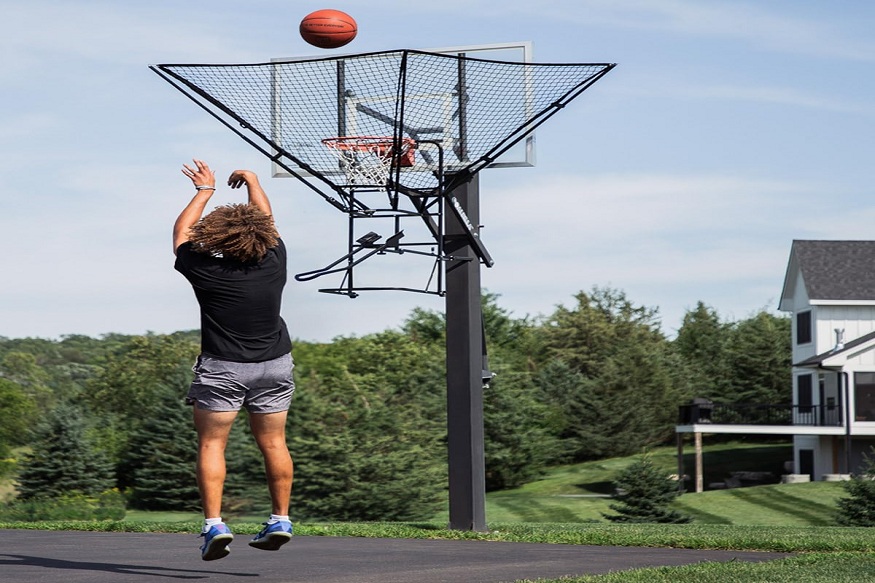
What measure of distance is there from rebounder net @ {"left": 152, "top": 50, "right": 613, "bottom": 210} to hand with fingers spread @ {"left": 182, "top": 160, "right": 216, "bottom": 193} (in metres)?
3.44

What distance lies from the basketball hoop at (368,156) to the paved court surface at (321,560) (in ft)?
11.8

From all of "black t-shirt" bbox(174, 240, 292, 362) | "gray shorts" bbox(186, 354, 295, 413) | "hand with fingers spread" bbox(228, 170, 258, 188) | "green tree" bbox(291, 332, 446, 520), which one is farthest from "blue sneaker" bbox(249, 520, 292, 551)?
"green tree" bbox(291, 332, 446, 520)

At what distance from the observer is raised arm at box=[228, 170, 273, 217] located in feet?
23.9

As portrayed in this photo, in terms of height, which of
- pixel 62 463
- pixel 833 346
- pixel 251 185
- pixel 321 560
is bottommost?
pixel 62 463

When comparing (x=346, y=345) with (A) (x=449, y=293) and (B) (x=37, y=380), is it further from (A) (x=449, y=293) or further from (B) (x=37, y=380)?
(A) (x=449, y=293)

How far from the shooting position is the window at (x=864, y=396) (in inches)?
1602

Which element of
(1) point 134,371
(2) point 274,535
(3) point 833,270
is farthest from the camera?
Answer: (1) point 134,371

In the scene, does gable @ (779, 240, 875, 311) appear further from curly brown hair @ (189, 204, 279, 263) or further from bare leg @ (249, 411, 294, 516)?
curly brown hair @ (189, 204, 279, 263)

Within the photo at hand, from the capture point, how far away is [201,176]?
731 cm

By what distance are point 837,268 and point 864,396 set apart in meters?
4.99

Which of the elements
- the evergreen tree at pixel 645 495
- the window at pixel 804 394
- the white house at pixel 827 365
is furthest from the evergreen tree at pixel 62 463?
the window at pixel 804 394

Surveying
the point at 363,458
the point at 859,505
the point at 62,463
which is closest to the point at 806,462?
the point at 363,458

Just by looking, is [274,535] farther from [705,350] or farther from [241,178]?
[705,350]

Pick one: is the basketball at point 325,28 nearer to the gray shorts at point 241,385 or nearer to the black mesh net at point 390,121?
the black mesh net at point 390,121
